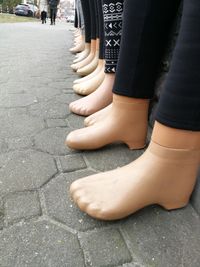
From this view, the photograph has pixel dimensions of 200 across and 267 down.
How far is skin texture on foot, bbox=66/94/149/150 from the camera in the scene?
3.40 feet

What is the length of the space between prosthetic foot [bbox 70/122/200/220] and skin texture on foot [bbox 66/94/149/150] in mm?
250

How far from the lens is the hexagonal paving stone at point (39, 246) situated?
64 centimetres

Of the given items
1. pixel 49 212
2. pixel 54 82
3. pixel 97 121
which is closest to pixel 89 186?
pixel 49 212

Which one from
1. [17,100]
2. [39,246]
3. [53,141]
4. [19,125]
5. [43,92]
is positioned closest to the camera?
[39,246]

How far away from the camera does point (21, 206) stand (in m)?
0.80

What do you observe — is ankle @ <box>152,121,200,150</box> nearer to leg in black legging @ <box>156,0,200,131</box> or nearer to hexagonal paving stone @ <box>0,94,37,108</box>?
leg in black legging @ <box>156,0,200,131</box>

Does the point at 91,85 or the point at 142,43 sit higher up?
the point at 142,43

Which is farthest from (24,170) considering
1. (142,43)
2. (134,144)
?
(142,43)

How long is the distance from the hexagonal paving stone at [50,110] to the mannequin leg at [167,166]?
2.22ft

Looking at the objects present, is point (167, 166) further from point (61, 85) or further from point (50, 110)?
point (61, 85)

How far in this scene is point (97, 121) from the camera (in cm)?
119

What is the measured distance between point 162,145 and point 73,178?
11.6 inches

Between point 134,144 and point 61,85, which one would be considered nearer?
point 134,144

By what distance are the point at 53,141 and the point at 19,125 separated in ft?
0.70
